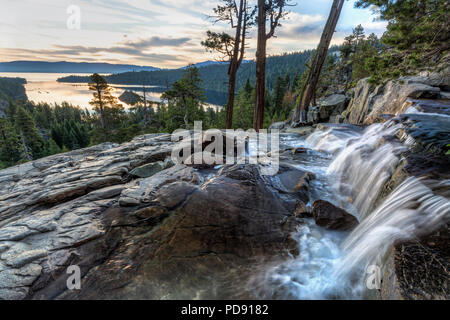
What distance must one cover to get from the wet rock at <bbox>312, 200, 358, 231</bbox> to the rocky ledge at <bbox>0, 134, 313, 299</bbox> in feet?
1.60

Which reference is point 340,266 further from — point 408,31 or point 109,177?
point 408,31

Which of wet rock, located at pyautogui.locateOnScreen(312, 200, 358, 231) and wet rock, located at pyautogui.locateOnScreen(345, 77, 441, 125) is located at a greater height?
wet rock, located at pyautogui.locateOnScreen(345, 77, 441, 125)

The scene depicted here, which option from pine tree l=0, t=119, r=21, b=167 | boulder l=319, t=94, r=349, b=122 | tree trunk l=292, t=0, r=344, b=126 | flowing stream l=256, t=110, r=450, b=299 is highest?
tree trunk l=292, t=0, r=344, b=126

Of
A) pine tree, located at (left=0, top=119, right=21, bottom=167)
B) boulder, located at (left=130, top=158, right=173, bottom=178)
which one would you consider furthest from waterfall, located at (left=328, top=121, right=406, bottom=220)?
pine tree, located at (left=0, top=119, right=21, bottom=167)

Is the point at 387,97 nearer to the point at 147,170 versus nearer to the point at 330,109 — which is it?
the point at 330,109

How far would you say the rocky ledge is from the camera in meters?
2.73

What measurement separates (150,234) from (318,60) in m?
14.0

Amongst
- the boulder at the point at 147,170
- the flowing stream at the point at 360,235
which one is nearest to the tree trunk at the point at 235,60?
the boulder at the point at 147,170

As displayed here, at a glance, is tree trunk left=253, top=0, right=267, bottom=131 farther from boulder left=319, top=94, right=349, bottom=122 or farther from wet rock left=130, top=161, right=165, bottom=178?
boulder left=319, top=94, right=349, bottom=122


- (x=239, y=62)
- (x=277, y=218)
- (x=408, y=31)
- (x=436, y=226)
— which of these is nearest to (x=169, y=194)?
(x=277, y=218)

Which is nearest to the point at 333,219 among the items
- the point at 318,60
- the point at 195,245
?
the point at 195,245

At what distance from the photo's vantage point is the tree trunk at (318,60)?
11.3m

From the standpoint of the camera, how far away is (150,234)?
11.3ft

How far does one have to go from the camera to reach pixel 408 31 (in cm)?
553
